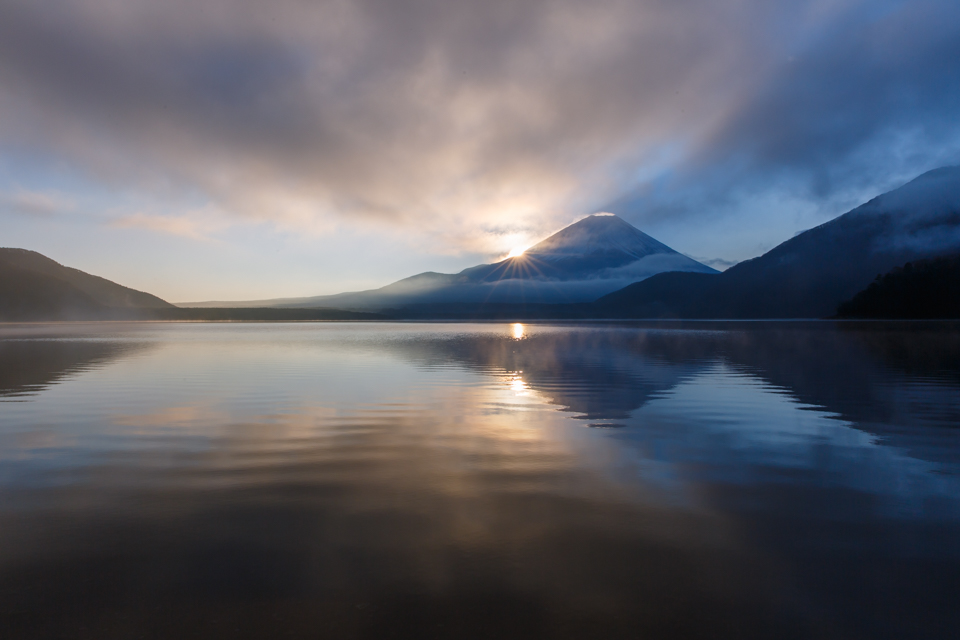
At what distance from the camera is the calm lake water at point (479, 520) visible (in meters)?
6.24

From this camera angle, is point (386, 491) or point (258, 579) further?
point (386, 491)

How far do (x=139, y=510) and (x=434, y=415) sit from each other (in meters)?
10.1

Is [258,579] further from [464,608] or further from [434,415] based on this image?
[434,415]

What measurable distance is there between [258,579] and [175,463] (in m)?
6.94

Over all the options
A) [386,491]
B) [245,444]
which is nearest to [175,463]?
[245,444]

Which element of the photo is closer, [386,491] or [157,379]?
[386,491]

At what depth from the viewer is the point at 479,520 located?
29.3 ft

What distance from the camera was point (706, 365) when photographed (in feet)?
116

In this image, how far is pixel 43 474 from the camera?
38.1 feet

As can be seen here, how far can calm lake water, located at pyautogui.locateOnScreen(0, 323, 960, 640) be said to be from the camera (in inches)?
246

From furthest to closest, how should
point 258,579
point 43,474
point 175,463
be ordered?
1. point 175,463
2. point 43,474
3. point 258,579

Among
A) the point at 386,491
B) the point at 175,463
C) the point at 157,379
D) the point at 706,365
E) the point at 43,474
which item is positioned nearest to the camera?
the point at 386,491

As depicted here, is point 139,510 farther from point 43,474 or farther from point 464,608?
point 464,608

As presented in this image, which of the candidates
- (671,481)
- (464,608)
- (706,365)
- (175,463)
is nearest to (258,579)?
(464,608)
